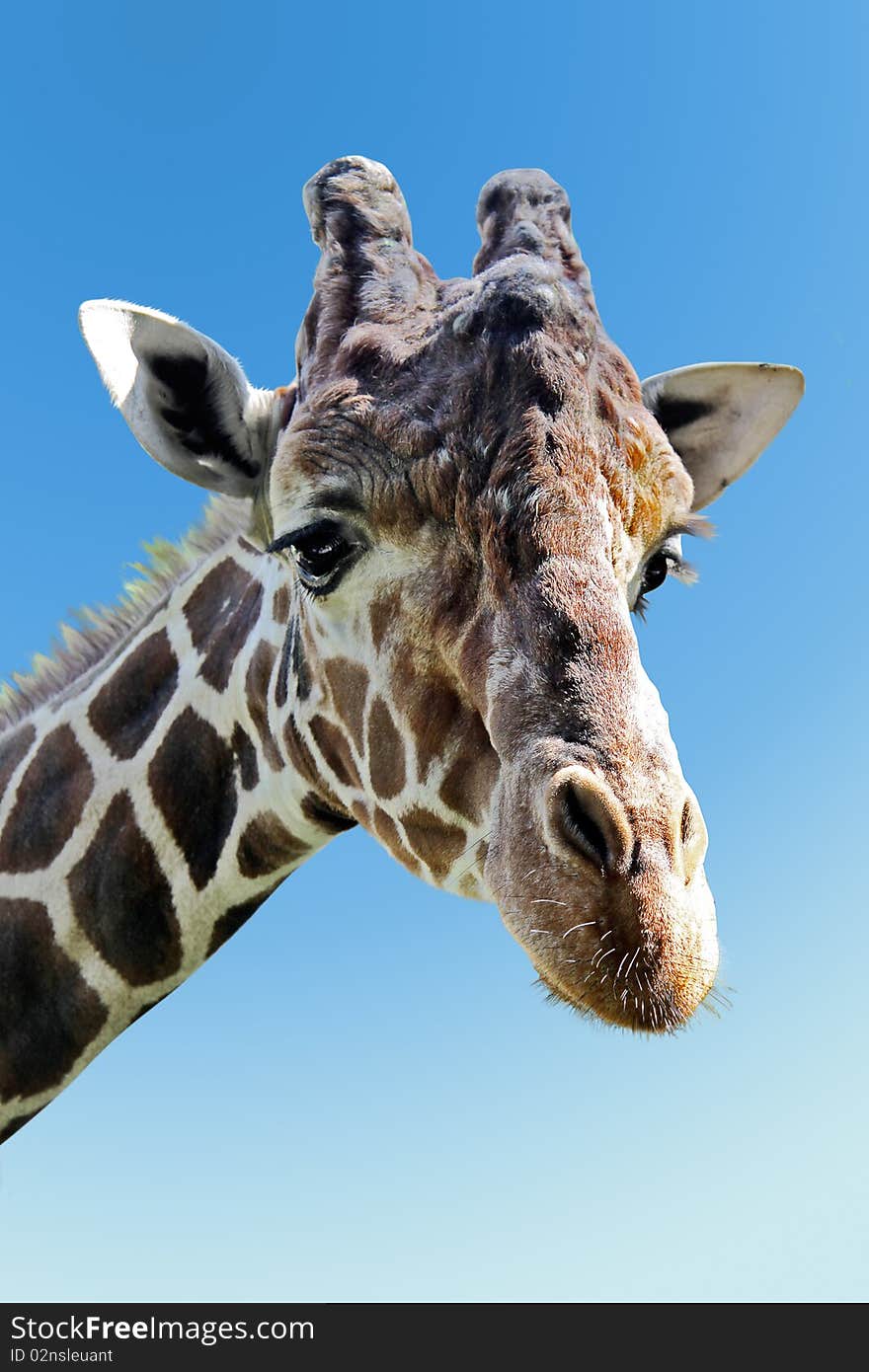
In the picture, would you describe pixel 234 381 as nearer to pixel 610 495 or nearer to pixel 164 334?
pixel 164 334

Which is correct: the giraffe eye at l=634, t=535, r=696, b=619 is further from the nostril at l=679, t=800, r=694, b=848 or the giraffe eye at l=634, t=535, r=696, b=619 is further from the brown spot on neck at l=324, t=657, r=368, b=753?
the nostril at l=679, t=800, r=694, b=848

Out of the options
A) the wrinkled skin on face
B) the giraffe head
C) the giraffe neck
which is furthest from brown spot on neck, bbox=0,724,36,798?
the wrinkled skin on face

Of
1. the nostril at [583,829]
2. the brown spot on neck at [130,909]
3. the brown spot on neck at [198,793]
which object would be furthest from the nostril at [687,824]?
the brown spot on neck at [130,909]

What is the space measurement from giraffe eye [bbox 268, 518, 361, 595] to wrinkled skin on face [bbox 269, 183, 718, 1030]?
2cm

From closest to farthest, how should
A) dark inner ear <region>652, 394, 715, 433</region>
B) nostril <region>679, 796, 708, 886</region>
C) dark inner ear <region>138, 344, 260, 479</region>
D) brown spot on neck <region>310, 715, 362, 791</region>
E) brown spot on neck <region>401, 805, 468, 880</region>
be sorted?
nostril <region>679, 796, 708, 886</region> < brown spot on neck <region>401, 805, 468, 880</region> < brown spot on neck <region>310, 715, 362, 791</region> < dark inner ear <region>138, 344, 260, 479</region> < dark inner ear <region>652, 394, 715, 433</region>

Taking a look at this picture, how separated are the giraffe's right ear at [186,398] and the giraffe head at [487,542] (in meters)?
0.01

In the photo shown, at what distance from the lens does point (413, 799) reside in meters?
3.91

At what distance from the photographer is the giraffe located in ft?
9.73

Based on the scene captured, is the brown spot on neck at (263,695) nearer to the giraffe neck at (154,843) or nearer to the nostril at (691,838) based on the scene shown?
the giraffe neck at (154,843)

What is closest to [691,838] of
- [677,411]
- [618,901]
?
[618,901]

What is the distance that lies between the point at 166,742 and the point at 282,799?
80cm

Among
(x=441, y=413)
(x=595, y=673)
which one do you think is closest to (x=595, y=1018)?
(x=595, y=673)

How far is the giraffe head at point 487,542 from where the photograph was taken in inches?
113

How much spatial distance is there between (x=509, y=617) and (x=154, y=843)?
2.65 metres
